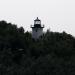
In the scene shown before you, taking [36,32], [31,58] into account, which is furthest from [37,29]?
[31,58]

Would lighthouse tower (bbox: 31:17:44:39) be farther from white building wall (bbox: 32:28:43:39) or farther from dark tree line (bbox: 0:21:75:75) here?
dark tree line (bbox: 0:21:75:75)

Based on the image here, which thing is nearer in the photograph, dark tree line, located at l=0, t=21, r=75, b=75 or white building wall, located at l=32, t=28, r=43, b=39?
dark tree line, located at l=0, t=21, r=75, b=75

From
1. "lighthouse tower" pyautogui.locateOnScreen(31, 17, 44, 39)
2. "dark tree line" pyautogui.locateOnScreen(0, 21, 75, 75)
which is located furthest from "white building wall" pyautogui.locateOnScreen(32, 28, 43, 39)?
"dark tree line" pyautogui.locateOnScreen(0, 21, 75, 75)

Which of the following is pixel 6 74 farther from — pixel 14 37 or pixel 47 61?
pixel 14 37

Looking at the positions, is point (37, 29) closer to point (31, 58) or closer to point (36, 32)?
point (36, 32)

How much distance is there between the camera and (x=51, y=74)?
24047mm

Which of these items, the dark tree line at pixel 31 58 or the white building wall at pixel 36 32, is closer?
the dark tree line at pixel 31 58

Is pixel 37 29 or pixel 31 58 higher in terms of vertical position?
pixel 37 29

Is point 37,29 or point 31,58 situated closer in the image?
point 31,58

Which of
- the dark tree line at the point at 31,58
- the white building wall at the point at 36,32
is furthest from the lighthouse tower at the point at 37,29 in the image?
the dark tree line at the point at 31,58

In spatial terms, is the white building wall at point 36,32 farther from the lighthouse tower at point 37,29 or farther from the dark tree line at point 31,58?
the dark tree line at point 31,58

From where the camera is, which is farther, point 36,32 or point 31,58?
point 36,32

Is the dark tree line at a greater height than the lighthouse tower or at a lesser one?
lesser

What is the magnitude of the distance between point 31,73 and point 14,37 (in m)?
13.7
